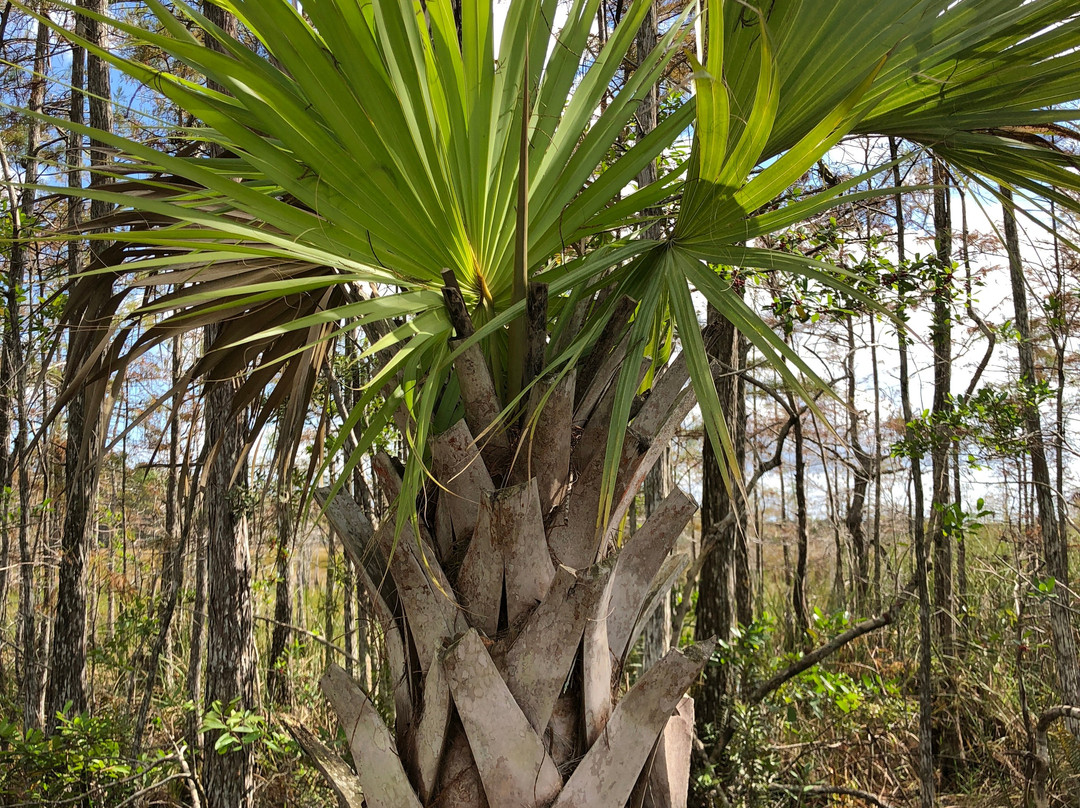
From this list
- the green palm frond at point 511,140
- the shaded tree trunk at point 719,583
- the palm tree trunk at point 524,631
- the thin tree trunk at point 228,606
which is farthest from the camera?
the shaded tree trunk at point 719,583

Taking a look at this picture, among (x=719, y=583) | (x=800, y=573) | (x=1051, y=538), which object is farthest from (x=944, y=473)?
(x=719, y=583)

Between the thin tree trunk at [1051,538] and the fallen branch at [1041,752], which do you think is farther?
the thin tree trunk at [1051,538]

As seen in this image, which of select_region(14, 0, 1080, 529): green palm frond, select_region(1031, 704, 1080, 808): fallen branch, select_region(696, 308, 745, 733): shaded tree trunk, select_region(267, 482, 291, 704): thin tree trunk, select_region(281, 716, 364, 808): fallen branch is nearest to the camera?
select_region(14, 0, 1080, 529): green palm frond

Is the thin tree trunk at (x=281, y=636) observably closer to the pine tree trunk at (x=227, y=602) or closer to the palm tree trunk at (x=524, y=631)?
the pine tree trunk at (x=227, y=602)

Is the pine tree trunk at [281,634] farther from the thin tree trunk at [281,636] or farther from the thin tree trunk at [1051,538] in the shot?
the thin tree trunk at [1051,538]

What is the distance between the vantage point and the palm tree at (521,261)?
4.15 ft

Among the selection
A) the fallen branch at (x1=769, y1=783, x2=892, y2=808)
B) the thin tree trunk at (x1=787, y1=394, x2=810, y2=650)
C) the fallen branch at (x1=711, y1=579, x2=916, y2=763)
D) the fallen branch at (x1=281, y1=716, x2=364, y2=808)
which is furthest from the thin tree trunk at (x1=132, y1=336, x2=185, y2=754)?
the thin tree trunk at (x1=787, y1=394, x2=810, y2=650)

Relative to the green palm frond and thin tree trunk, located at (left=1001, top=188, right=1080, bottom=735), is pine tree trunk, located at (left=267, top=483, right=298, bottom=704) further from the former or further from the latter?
thin tree trunk, located at (left=1001, top=188, right=1080, bottom=735)

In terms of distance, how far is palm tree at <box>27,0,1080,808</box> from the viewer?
1.26 meters

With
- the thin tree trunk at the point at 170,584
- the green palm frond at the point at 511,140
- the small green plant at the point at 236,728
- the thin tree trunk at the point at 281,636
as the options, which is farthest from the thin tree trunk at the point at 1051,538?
the thin tree trunk at the point at 170,584

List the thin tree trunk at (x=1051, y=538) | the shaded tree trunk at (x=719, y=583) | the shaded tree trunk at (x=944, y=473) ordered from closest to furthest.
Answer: the shaded tree trunk at (x=944, y=473)
the thin tree trunk at (x=1051, y=538)
the shaded tree trunk at (x=719, y=583)

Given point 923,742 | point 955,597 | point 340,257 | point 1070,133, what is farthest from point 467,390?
point 955,597

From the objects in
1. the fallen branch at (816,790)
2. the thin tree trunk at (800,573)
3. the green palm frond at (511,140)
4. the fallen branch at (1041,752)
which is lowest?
the fallen branch at (816,790)

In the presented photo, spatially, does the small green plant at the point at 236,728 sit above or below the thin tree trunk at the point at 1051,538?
below
